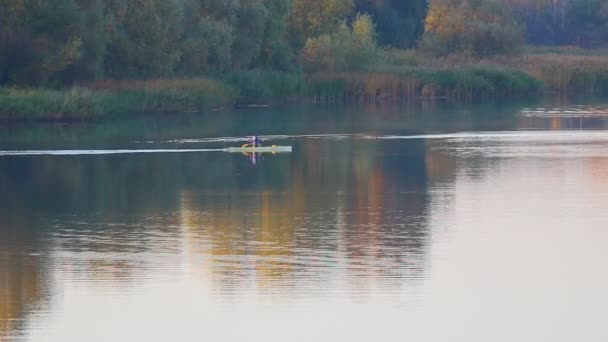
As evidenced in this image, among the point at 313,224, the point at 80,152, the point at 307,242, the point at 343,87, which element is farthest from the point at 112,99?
the point at 307,242

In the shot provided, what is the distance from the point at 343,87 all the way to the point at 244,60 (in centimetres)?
490

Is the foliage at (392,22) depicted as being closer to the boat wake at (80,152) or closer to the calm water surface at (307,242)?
the calm water surface at (307,242)

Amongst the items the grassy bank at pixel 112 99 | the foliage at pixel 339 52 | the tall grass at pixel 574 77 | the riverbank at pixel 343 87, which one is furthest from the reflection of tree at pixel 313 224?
the tall grass at pixel 574 77

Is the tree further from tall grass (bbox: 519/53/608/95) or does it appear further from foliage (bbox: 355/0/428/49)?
foliage (bbox: 355/0/428/49)

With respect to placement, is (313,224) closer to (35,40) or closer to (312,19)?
(35,40)

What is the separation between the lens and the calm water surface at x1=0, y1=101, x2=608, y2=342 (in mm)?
15703

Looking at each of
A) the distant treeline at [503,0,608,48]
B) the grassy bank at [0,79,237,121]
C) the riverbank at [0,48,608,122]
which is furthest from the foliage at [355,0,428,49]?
the grassy bank at [0,79,237,121]

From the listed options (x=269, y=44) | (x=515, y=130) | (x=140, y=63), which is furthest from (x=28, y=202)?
(x=269, y=44)

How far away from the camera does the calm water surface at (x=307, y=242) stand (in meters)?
15.7

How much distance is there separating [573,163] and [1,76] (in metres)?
27.8

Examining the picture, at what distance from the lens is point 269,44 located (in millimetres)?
69125

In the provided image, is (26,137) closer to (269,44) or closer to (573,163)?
(573,163)

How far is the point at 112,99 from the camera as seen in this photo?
176 feet

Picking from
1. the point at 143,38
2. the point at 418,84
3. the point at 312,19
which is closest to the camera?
the point at 143,38
